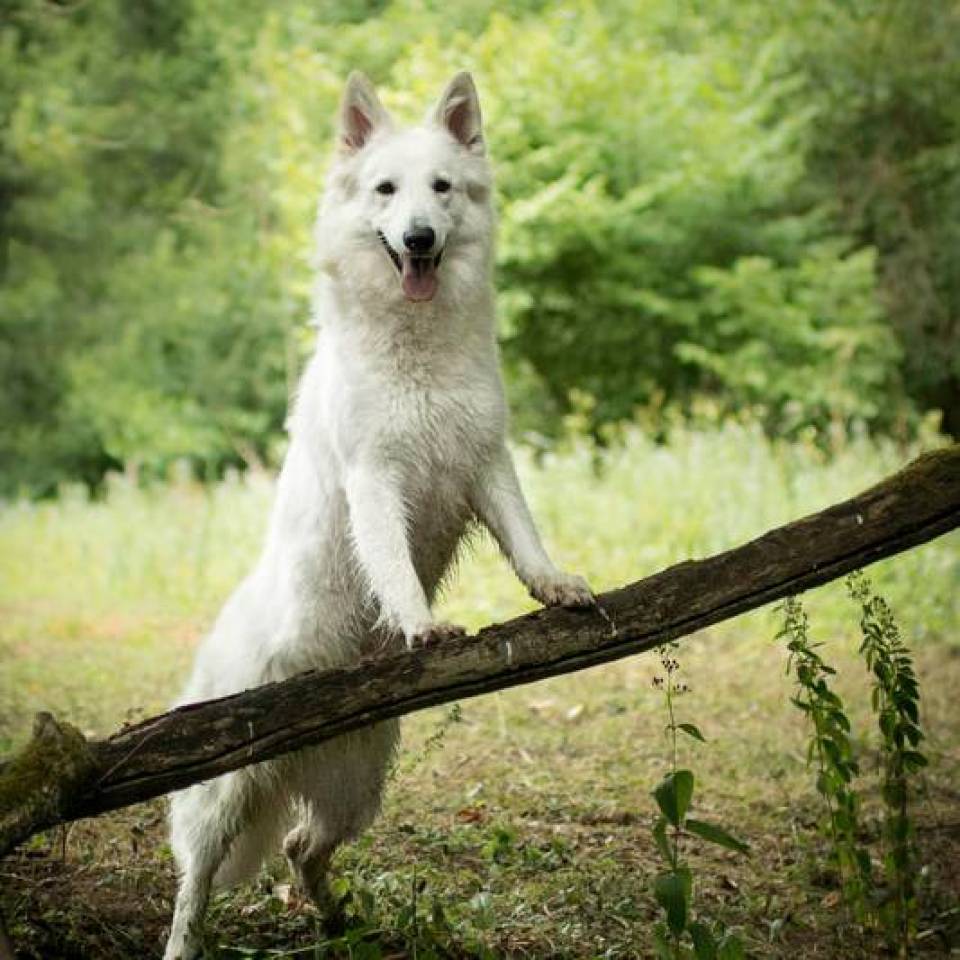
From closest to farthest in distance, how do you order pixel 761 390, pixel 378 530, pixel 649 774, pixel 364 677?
pixel 364 677 → pixel 378 530 → pixel 649 774 → pixel 761 390

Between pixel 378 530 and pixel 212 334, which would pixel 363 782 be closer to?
pixel 378 530

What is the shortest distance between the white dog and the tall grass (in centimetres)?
297

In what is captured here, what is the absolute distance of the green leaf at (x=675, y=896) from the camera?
8.86 ft

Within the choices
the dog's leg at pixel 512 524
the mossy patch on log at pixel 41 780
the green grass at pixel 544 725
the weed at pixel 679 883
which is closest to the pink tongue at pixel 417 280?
the dog's leg at pixel 512 524

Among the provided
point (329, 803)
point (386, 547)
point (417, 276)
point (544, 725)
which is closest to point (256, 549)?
point (544, 725)

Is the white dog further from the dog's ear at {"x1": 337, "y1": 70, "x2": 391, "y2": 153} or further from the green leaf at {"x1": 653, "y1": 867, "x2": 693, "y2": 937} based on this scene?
the green leaf at {"x1": 653, "y1": 867, "x2": 693, "y2": 937}

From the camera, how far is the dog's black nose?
11.2 feet

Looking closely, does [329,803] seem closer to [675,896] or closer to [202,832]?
[202,832]

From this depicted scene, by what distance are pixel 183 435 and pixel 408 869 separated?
486 inches

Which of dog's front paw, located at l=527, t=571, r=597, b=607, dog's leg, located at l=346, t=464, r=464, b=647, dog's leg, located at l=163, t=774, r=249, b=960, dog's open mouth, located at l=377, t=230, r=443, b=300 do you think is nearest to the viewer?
dog's front paw, located at l=527, t=571, r=597, b=607

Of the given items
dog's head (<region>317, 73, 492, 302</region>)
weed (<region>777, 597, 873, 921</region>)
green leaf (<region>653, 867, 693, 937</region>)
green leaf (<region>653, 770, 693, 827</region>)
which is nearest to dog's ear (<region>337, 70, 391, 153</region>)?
dog's head (<region>317, 73, 492, 302</region>)

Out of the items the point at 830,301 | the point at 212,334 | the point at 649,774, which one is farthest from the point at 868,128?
the point at 649,774

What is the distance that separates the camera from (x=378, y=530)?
3.30 metres

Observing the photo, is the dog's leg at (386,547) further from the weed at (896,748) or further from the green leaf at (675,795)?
the weed at (896,748)
